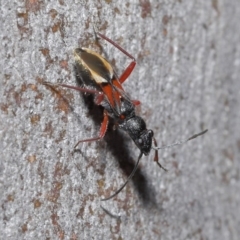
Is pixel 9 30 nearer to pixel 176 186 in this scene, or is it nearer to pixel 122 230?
pixel 122 230

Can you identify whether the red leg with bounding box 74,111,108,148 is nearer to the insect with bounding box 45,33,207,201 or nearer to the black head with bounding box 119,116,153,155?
the insect with bounding box 45,33,207,201

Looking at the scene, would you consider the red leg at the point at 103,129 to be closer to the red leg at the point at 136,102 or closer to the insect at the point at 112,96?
the insect at the point at 112,96

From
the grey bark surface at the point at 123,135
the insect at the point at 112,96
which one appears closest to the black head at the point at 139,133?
the insect at the point at 112,96

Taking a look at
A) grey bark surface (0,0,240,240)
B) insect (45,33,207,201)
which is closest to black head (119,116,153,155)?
insect (45,33,207,201)

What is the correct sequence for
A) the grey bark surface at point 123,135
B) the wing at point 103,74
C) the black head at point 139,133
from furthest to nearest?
1. the black head at point 139,133
2. the wing at point 103,74
3. the grey bark surface at point 123,135

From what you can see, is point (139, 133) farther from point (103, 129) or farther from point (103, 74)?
point (103, 74)

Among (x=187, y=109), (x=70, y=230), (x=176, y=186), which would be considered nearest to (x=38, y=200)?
(x=70, y=230)

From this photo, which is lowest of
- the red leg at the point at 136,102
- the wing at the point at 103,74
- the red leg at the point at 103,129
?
the red leg at the point at 136,102
